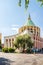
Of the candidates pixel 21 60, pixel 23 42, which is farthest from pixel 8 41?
pixel 21 60

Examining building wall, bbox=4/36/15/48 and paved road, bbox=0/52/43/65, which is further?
building wall, bbox=4/36/15/48

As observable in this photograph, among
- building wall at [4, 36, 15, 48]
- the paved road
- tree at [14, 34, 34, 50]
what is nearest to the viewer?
the paved road

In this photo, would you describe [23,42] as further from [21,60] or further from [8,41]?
[8,41]

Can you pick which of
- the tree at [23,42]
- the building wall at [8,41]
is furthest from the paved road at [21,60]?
the building wall at [8,41]

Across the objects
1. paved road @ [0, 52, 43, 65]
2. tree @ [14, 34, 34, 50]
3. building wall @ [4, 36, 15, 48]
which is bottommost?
building wall @ [4, 36, 15, 48]

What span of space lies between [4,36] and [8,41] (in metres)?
3.56

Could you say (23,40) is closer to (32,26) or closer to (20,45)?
(20,45)

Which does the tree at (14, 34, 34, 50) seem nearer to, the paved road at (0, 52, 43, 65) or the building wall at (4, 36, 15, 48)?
the paved road at (0, 52, 43, 65)

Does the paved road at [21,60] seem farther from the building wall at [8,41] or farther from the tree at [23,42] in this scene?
the building wall at [8,41]

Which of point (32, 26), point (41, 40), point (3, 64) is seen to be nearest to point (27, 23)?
point (32, 26)

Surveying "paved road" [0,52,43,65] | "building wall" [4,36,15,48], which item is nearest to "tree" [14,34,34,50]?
"paved road" [0,52,43,65]

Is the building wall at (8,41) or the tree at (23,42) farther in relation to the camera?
the building wall at (8,41)

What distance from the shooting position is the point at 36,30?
8900cm

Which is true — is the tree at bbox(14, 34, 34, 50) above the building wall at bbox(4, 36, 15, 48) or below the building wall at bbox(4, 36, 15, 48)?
above
